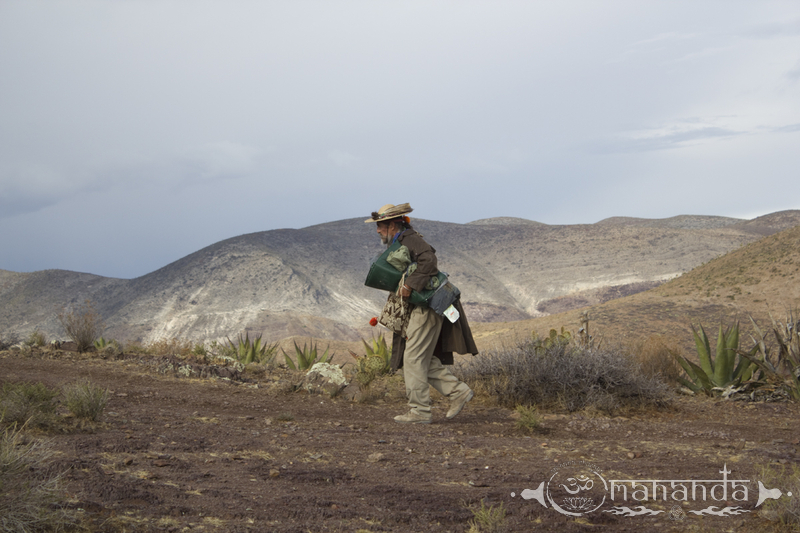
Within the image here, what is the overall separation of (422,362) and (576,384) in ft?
7.51

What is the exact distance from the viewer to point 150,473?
136 inches

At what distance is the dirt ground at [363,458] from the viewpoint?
2943 millimetres

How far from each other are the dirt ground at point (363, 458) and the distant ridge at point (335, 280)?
19782 mm

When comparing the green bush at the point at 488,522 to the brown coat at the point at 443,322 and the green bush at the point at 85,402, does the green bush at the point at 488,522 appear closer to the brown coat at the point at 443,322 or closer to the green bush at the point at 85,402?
the brown coat at the point at 443,322

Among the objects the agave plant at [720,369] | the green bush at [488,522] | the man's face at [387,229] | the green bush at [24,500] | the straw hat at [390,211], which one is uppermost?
the straw hat at [390,211]

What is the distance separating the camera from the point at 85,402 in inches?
182

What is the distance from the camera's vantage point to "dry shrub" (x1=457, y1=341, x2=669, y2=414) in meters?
6.75

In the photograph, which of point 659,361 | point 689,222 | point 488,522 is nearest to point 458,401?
point 488,522

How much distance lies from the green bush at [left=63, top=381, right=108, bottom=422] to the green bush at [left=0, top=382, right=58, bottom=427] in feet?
0.49

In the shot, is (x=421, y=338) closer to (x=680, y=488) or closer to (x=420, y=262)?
(x=420, y=262)

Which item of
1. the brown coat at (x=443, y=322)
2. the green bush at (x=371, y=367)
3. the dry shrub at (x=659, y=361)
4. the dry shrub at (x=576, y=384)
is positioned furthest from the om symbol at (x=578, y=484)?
the dry shrub at (x=659, y=361)

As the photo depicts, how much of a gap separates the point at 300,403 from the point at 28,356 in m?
6.21

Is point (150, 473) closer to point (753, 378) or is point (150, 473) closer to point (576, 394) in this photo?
point (576, 394)

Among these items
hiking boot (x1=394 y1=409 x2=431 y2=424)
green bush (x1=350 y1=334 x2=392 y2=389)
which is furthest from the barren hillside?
hiking boot (x1=394 y1=409 x2=431 y2=424)
